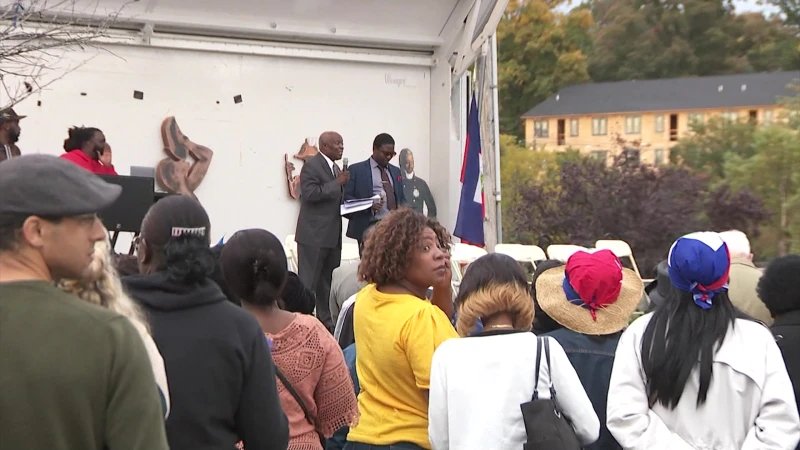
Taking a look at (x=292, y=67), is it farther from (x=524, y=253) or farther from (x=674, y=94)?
(x=674, y=94)

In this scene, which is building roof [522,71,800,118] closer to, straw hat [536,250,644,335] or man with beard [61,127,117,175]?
man with beard [61,127,117,175]

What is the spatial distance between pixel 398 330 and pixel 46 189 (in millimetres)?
1711

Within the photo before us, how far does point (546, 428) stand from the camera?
300cm

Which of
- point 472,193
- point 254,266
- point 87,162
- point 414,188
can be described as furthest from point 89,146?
point 254,266

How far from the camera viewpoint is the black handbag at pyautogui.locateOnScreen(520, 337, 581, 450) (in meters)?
2.99

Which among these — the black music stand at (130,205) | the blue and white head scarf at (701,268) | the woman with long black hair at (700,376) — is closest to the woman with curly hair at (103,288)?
the woman with long black hair at (700,376)

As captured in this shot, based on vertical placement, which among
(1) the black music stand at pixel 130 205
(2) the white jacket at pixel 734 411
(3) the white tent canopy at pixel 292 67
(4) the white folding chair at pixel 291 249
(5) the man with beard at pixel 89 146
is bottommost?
(4) the white folding chair at pixel 291 249

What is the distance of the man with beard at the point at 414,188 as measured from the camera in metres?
9.22

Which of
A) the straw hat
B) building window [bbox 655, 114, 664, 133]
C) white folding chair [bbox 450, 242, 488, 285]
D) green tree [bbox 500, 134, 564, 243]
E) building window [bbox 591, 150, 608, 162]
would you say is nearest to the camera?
the straw hat

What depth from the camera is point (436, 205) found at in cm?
970

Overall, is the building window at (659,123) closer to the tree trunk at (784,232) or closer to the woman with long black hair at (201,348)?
the tree trunk at (784,232)

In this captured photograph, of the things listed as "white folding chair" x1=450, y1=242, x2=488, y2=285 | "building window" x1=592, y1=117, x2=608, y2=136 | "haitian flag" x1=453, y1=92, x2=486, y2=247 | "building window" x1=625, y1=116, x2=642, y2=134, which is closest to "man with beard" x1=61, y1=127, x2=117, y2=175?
"haitian flag" x1=453, y1=92, x2=486, y2=247

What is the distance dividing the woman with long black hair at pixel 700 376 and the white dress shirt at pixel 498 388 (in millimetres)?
195

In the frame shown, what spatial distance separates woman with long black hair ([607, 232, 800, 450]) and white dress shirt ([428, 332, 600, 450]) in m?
0.20
